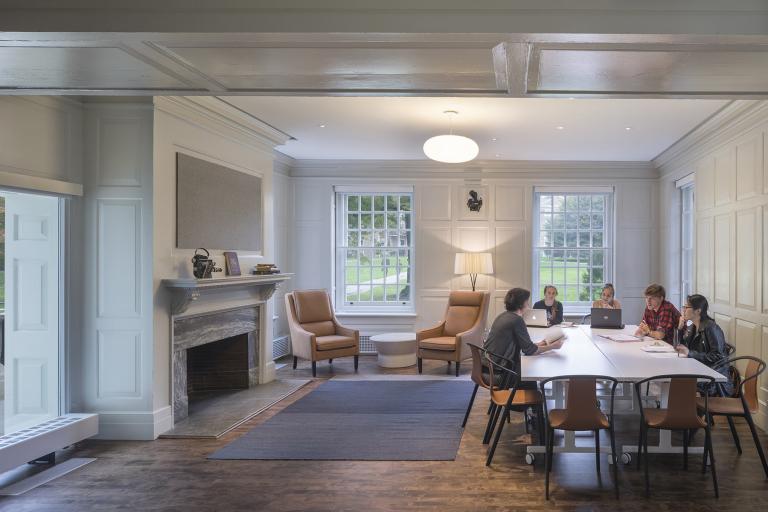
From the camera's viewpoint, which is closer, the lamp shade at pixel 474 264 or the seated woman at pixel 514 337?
the seated woman at pixel 514 337

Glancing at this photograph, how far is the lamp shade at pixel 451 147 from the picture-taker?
4.88 metres

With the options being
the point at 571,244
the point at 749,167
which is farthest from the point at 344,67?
the point at 571,244

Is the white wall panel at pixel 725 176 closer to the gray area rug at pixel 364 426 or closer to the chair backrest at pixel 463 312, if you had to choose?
the chair backrest at pixel 463 312

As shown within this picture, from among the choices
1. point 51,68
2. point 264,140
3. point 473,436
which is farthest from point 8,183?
point 473,436

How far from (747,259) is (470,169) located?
13.1 feet

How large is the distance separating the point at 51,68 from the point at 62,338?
2.31 meters

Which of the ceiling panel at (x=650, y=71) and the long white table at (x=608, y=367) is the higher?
the ceiling panel at (x=650, y=71)

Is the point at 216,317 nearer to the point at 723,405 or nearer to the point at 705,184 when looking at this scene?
the point at 723,405

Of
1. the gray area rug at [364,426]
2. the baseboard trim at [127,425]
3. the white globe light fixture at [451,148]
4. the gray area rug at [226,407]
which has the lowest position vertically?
the gray area rug at [364,426]

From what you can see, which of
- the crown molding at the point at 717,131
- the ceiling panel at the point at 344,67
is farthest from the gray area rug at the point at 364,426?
the crown molding at the point at 717,131

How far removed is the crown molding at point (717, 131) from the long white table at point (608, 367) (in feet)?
7.57

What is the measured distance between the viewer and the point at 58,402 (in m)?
4.01

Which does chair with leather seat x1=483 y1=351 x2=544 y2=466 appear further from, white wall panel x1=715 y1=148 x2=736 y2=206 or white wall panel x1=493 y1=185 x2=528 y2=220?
white wall panel x1=493 y1=185 x2=528 y2=220

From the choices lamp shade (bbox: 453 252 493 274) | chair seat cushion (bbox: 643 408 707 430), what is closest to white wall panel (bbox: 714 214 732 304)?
chair seat cushion (bbox: 643 408 707 430)
